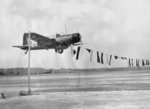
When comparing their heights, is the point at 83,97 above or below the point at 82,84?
above

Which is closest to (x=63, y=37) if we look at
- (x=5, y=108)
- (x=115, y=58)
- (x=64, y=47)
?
(x=64, y=47)

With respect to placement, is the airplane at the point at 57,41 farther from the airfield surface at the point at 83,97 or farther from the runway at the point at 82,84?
the airfield surface at the point at 83,97

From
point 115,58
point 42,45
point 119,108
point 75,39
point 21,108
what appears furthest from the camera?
point 42,45

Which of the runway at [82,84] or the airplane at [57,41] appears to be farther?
the airplane at [57,41]

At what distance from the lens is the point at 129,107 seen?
1596cm


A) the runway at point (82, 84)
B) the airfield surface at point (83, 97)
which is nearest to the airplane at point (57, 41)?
the runway at point (82, 84)

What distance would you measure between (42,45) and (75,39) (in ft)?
20.3

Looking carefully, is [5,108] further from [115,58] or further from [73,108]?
[115,58]

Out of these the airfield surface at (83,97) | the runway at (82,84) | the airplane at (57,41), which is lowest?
the runway at (82,84)

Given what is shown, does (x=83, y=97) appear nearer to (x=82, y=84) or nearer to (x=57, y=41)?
(x=82, y=84)

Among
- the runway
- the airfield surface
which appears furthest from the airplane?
the airfield surface

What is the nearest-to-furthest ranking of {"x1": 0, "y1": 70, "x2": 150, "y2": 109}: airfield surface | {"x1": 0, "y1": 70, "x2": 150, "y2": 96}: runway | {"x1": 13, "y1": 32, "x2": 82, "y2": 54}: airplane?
{"x1": 0, "y1": 70, "x2": 150, "y2": 109}: airfield surface
{"x1": 0, "y1": 70, "x2": 150, "y2": 96}: runway
{"x1": 13, "y1": 32, "x2": 82, "y2": 54}: airplane

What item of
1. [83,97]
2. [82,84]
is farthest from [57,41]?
[83,97]

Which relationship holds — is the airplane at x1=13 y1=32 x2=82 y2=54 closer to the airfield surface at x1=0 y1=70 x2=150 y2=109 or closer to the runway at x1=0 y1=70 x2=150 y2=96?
the runway at x1=0 y1=70 x2=150 y2=96
